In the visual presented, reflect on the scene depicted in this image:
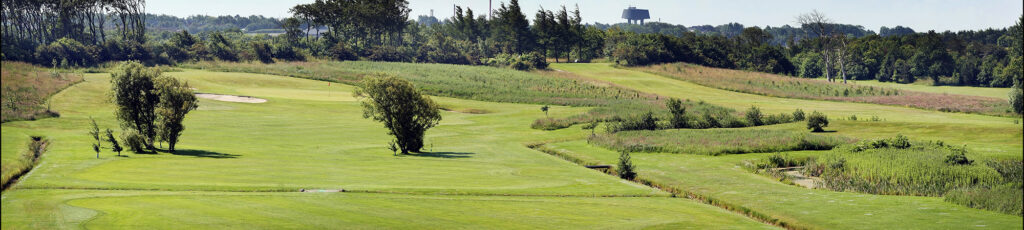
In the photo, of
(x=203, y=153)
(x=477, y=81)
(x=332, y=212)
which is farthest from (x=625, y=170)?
(x=477, y=81)

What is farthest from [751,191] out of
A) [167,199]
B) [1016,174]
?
[167,199]

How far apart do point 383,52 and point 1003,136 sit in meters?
137

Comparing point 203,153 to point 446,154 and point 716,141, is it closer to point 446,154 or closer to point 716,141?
point 446,154

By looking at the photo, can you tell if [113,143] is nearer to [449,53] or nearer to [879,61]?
[449,53]

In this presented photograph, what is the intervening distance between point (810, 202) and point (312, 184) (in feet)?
75.6

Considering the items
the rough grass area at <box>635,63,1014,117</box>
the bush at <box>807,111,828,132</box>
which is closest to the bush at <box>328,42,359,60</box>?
the rough grass area at <box>635,63,1014,117</box>

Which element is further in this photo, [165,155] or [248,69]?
[248,69]

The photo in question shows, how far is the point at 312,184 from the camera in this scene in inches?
1355

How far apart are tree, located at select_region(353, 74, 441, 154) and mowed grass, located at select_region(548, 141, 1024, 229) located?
16.9 m

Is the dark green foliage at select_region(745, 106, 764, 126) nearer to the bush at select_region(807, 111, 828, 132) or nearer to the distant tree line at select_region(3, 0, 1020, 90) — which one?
the bush at select_region(807, 111, 828, 132)

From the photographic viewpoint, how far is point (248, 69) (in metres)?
129

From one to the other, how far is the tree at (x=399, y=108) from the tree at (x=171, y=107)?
1201 centimetres

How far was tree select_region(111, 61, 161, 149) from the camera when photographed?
48750mm

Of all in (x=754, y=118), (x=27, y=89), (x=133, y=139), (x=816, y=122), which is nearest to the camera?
(x=27, y=89)
